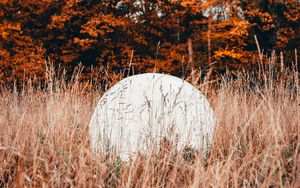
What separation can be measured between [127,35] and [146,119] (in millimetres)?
11599

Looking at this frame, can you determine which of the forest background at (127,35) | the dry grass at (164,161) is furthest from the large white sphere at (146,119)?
the forest background at (127,35)

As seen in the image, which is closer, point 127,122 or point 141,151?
point 141,151

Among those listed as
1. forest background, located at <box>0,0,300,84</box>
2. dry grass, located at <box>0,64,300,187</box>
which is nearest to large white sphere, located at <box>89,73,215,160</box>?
dry grass, located at <box>0,64,300,187</box>

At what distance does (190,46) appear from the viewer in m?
13.8

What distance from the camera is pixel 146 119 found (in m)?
3.18

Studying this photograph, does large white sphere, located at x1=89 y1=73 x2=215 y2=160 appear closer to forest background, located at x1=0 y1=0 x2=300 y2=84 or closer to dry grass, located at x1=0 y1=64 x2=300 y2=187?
dry grass, located at x1=0 y1=64 x2=300 y2=187

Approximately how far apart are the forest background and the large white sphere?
900 cm

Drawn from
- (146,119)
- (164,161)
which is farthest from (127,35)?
(164,161)

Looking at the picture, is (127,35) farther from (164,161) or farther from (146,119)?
(164,161)

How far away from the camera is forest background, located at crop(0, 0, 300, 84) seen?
41.1 ft

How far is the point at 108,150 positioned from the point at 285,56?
1103cm

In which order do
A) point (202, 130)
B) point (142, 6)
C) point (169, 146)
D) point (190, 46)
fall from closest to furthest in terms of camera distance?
point (169, 146), point (202, 130), point (190, 46), point (142, 6)

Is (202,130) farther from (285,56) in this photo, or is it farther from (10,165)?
(285,56)

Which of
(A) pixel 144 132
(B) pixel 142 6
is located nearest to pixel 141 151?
(A) pixel 144 132
